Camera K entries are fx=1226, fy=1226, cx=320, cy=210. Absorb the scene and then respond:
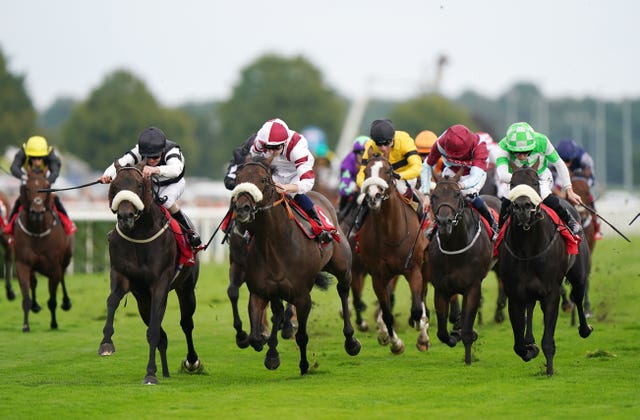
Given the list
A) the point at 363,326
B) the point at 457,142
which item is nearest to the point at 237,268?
the point at 457,142

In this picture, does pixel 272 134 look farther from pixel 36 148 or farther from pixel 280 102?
pixel 280 102

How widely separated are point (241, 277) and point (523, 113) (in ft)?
443

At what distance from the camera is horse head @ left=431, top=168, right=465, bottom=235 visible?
10.1m

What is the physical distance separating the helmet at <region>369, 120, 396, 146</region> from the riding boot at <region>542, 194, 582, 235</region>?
6.81ft

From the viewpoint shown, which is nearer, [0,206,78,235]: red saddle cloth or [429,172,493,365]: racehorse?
[429,172,493,365]: racehorse

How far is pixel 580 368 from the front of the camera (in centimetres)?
1047

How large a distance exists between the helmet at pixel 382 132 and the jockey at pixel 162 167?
2396 mm

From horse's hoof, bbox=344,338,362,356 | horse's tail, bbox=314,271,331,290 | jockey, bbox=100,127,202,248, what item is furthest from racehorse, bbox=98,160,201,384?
horse's hoof, bbox=344,338,362,356

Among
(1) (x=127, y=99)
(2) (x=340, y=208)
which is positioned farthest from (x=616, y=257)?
(1) (x=127, y=99)

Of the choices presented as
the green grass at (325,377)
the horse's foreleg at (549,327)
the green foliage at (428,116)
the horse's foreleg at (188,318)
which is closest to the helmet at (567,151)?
the green grass at (325,377)

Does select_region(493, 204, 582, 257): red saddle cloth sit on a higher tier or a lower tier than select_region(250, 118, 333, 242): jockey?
lower

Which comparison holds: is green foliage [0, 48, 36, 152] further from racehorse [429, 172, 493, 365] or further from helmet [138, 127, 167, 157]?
helmet [138, 127, 167, 157]

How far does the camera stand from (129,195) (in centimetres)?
937

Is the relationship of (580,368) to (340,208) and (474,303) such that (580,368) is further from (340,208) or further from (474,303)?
(340,208)
